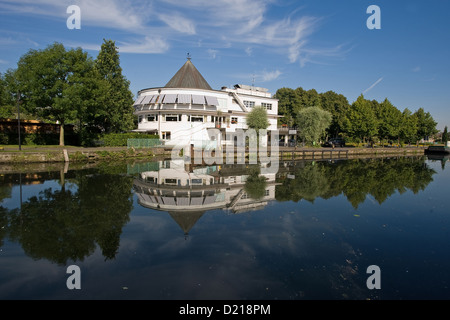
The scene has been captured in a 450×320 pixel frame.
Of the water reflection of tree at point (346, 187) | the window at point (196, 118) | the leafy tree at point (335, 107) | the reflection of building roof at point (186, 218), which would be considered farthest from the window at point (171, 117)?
the leafy tree at point (335, 107)

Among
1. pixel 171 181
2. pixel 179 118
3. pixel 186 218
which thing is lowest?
pixel 186 218

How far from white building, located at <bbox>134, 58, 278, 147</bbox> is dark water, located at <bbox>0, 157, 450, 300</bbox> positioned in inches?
1092

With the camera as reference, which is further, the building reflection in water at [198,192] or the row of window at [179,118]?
the row of window at [179,118]

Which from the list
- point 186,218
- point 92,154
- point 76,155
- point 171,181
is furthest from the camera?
point 92,154

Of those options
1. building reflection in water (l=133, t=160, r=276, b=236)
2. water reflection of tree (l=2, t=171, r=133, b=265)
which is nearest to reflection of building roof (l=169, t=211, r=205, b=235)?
building reflection in water (l=133, t=160, r=276, b=236)

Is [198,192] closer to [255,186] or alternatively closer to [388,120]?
[255,186]

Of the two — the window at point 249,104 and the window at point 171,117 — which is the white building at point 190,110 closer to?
the window at point 171,117

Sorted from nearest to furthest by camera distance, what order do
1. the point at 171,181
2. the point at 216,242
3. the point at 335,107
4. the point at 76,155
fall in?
the point at 216,242, the point at 171,181, the point at 76,155, the point at 335,107

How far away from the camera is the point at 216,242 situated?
1001 cm

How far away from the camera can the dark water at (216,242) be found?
23.2 feet

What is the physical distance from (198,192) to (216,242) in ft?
26.5

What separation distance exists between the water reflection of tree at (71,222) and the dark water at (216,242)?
0.05m

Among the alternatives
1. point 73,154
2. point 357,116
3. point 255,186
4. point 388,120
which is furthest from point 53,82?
point 388,120
